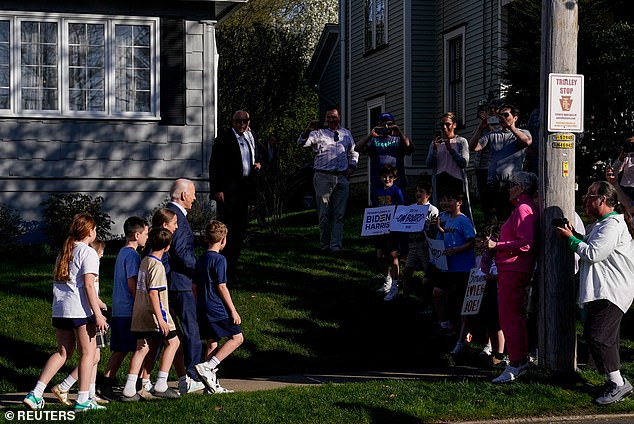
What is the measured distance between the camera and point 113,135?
18.8m

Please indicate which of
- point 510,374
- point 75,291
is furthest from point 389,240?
point 75,291

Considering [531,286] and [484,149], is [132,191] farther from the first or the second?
[531,286]

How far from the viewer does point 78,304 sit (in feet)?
30.3

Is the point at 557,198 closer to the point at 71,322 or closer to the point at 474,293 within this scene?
the point at 474,293

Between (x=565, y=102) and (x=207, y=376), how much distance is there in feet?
12.9

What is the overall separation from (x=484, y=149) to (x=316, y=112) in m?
31.6

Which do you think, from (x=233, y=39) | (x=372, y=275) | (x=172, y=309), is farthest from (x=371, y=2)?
(x=172, y=309)

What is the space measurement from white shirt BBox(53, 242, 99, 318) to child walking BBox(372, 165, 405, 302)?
497 cm

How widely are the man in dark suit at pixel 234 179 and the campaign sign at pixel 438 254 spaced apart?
2.77 meters

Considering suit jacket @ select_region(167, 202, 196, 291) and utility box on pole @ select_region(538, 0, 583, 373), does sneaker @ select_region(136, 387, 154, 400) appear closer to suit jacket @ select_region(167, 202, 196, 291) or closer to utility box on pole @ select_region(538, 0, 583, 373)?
suit jacket @ select_region(167, 202, 196, 291)

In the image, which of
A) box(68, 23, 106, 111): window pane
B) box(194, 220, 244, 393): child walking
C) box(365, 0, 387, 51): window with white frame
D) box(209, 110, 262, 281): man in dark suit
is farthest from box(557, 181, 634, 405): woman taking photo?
box(365, 0, 387, 51): window with white frame

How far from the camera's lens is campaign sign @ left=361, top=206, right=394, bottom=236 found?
541 inches

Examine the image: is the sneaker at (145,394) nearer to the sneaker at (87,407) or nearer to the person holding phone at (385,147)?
the sneaker at (87,407)

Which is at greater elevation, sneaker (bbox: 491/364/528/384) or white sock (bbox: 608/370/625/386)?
white sock (bbox: 608/370/625/386)
